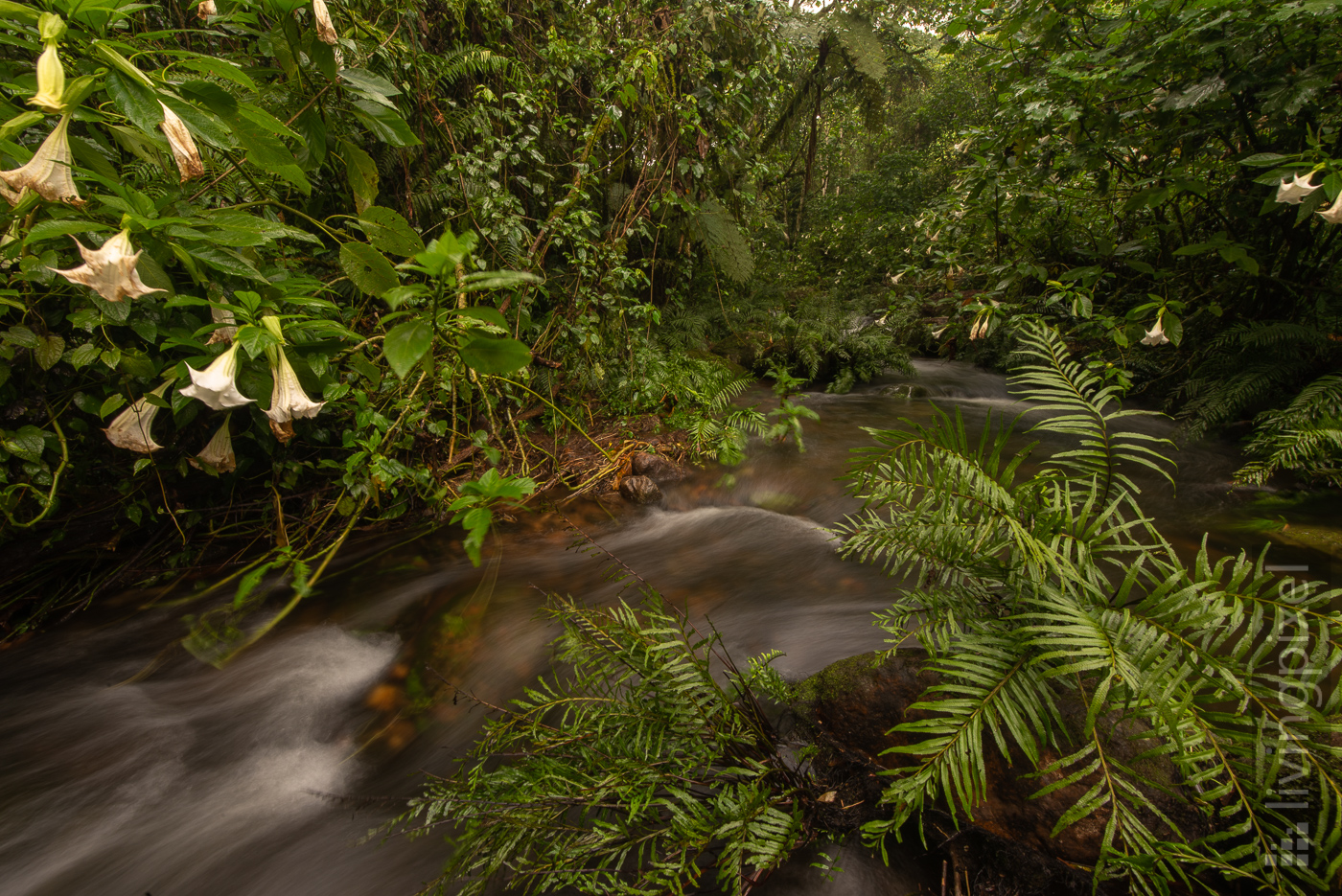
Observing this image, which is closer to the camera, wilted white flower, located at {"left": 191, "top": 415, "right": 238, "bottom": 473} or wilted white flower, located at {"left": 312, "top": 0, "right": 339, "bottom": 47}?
wilted white flower, located at {"left": 312, "top": 0, "right": 339, "bottom": 47}

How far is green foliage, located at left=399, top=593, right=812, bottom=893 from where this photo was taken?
3.59 feet

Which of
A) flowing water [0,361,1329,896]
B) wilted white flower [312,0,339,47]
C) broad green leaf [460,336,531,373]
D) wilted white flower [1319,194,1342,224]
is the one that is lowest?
flowing water [0,361,1329,896]

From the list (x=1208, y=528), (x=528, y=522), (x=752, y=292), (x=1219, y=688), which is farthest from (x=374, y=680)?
(x=752, y=292)

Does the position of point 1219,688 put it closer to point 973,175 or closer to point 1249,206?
point 1249,206

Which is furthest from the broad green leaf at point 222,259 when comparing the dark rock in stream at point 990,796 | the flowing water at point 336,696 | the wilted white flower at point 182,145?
the dark rock in stream at point 990,796

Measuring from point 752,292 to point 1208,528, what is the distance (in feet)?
15.6

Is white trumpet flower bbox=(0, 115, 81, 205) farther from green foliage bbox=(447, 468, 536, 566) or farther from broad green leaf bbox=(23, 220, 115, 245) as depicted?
green foliage bbox=(447, 468, 536, 566)

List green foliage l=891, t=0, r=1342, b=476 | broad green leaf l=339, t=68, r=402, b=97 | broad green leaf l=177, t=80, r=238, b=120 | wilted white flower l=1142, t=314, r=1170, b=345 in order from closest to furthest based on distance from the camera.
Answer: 1. broad green leaf l=177, t=80, r=238, b=120
2. broad green leaf l=339, t=68, r=402, b=97
3. green foliage l=891, t=0, r=1342, b=476
4. wilted white flower l=1142, t=314, r=1170, b=345

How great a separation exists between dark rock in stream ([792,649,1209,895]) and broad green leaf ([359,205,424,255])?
5.44 ft

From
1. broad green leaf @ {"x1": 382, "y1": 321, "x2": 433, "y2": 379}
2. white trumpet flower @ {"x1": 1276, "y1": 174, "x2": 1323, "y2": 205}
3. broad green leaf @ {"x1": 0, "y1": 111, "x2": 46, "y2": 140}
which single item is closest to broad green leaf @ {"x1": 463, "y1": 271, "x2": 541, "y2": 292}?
broad green leaf @ {"x1": 382, "y1": 321, "x2": 433, "y2": 379}

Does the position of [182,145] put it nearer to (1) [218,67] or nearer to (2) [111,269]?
(1) [218,67]

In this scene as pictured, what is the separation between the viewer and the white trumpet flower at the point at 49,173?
1.01m

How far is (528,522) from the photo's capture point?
9.94ft

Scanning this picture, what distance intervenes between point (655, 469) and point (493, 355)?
2.53m
